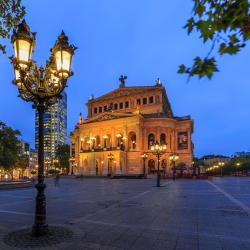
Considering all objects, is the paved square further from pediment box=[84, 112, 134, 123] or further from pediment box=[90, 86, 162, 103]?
pediment box=[90, 86, 162, 103]

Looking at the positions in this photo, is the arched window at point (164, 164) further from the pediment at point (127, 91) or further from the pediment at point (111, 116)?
the pediment at point (127, 91)

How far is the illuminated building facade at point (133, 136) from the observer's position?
69562 mm

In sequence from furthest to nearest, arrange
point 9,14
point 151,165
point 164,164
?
point 151,165 → point 164,164 → point 9,14

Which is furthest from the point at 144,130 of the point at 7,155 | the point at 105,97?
the point at 7,155

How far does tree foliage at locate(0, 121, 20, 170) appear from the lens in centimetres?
3516

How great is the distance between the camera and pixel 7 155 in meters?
35.4

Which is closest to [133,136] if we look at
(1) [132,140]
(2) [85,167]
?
(1) [132,140]

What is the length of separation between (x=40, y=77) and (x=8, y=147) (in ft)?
105

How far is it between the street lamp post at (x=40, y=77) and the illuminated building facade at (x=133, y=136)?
57.3 m

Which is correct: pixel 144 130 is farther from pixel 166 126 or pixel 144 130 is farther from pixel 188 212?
pixel 188 212

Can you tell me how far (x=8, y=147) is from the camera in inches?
1451

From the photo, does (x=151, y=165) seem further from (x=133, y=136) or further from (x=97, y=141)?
(x=97, y=141)

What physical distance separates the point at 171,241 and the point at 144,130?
66884 millimetres

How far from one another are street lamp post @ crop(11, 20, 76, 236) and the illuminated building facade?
5732 centimetres
